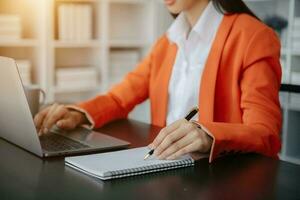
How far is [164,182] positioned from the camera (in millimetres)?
877

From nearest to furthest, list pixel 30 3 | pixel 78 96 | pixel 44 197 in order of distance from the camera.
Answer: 1. pixel 44 197
2. pixel 30 3
3. pixel 78 96

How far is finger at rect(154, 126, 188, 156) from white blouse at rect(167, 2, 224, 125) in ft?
1.83

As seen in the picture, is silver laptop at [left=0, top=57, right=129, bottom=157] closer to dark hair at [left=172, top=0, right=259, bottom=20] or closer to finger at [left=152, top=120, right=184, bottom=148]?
finger at [left=152, top=120, right=184, bottom=148]

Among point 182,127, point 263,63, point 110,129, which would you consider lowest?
point 110,129

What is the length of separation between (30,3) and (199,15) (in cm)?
169

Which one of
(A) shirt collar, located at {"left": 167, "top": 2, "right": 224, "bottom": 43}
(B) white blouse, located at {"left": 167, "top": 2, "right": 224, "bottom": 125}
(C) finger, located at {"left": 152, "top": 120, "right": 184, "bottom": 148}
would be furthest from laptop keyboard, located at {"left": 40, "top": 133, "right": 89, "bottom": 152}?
(A) shirt collar, located at {"left": 167, "top": 2, "right": 224, "bottom": 43}

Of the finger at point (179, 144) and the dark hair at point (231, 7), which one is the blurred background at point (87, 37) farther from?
the finger at point (179, 144)

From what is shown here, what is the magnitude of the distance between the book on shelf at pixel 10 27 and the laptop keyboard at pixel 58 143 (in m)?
1.79

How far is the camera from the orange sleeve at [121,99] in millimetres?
1473

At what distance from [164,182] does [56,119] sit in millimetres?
561

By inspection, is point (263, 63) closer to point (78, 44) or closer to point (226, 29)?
point (226, 29)

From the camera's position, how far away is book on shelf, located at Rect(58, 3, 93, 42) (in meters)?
3.16

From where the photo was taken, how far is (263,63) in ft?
4.53

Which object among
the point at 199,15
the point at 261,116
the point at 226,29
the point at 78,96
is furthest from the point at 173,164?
the point at 78,96
